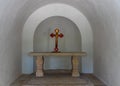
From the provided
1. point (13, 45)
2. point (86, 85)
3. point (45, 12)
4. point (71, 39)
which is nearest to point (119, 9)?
point (86, 85)

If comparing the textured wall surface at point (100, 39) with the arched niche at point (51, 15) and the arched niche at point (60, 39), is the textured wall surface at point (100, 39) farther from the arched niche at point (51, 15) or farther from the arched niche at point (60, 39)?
the arched niche at point (60, 39)

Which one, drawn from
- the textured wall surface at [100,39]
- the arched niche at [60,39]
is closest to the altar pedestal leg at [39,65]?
the textured wall surface at [100,39]

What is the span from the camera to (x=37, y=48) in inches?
323

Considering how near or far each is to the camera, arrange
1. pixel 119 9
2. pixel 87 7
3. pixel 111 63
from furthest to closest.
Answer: pixel 87 7 → pixel 111 63 → pixel 119 9

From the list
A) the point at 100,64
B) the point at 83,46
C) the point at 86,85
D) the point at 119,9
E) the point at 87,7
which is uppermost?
the point at 87,7

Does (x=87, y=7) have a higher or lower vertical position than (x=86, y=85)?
higher

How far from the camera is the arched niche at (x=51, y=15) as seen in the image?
7402 millimetres

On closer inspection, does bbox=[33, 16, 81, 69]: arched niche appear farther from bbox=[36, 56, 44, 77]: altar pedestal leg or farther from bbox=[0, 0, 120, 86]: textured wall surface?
bbox=[0, 0, 120, 86]: textured wall surface

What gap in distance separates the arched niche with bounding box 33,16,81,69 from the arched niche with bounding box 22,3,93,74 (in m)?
0.69

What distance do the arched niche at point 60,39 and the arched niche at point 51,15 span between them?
0.69 m

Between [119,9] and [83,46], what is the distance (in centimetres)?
353

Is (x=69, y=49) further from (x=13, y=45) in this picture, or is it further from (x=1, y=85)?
(x=1, y=85)

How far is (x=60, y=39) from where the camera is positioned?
8.39 metres

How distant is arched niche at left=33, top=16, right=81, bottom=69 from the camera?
27.1 ft
